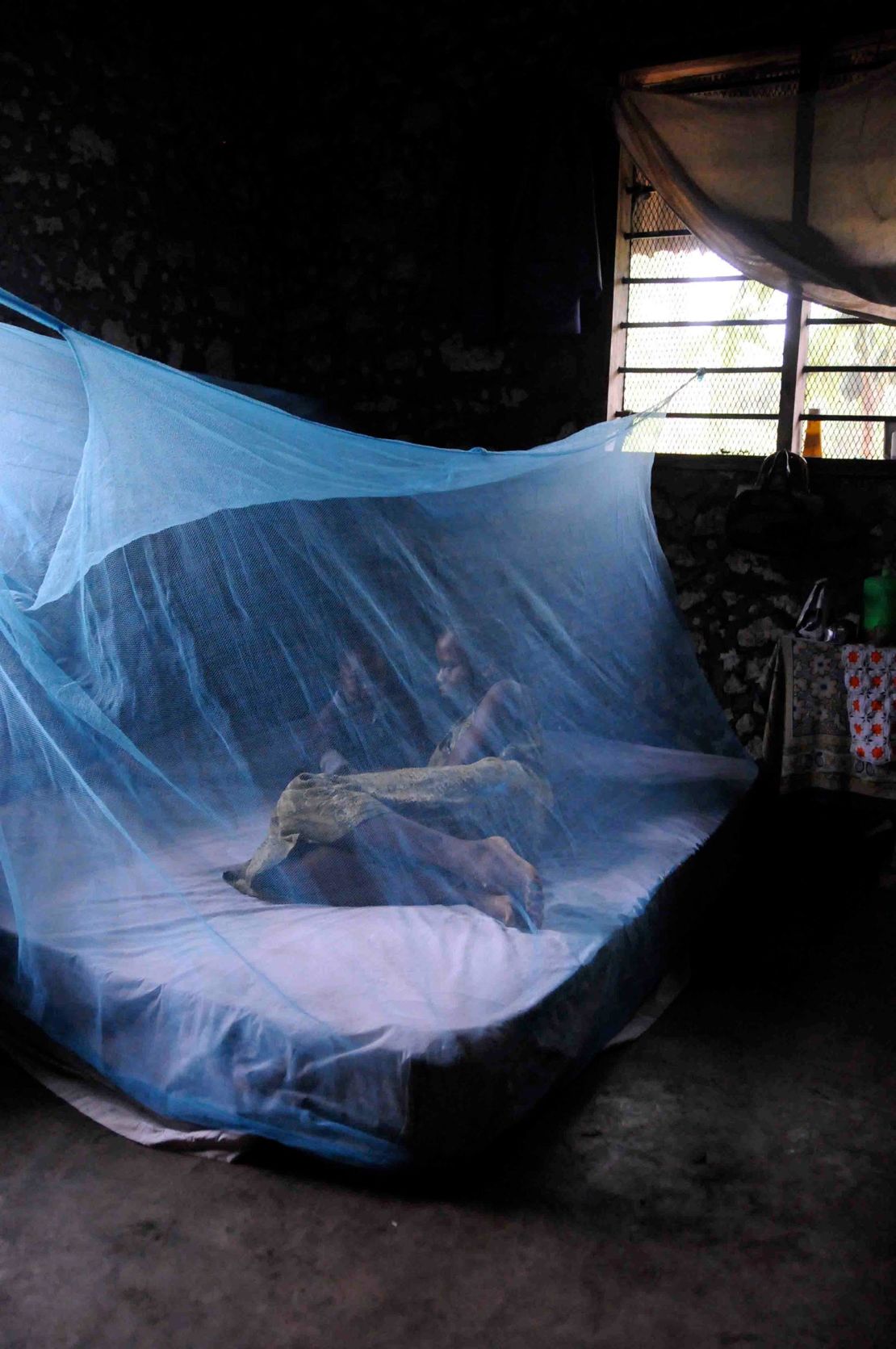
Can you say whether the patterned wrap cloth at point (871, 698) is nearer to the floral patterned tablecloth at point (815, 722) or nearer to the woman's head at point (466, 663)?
the floral patterned tablecloth at point (815, 722)

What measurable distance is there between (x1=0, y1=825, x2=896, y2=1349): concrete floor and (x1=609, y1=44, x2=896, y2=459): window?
2.06m

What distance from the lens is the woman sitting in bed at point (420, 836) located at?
2.13 meters

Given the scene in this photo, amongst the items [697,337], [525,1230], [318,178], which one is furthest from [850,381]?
[525,1230]

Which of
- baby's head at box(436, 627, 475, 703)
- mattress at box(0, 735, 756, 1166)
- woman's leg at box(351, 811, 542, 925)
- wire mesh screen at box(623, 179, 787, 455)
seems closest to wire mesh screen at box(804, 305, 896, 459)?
wire mesh screen at box(623, 179, 787, 455)

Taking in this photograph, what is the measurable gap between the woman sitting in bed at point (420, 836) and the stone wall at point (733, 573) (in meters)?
1.46

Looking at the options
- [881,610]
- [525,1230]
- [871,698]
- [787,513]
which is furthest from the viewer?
[787,513]

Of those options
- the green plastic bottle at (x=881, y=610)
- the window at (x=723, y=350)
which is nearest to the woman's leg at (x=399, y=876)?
the green plastic bottle at (x=881, y=610)

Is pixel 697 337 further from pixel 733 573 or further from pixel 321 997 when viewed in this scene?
pixel 321 997

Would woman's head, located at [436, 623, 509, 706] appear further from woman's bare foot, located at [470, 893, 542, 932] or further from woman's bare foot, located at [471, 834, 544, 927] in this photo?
woman's bare foot, located at [470, 893, 542, 932]

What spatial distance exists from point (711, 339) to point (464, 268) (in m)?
0.86

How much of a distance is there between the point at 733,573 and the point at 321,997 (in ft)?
7.53

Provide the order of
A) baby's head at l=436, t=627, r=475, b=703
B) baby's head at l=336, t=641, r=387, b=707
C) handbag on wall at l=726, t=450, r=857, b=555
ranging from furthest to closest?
handbag on wall at l=726, t=450, r=857, b=555
baby's head at l=436, t=627, r=475, b=703
baby's head at l=336, t=641, r=387, b=707

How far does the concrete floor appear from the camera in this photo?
1541 mm

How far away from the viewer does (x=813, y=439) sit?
3.45 meters
